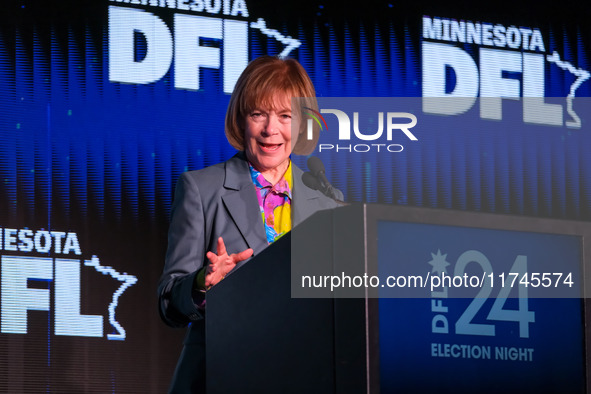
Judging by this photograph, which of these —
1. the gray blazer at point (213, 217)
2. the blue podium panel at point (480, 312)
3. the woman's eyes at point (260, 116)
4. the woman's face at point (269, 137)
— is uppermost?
the woman's eyes at point (260, 116)

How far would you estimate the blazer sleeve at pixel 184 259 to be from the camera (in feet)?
4.77

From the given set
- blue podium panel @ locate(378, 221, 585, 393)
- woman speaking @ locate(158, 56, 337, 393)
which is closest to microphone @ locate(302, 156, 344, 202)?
woman speaking @ locate(158, 56, 337, 393)

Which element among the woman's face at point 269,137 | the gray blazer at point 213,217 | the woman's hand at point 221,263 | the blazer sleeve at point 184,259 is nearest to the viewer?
the woman's hand at point 221,263

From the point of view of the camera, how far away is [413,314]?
3.15 feet

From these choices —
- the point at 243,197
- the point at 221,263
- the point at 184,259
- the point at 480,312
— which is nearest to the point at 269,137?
the point at 243,197

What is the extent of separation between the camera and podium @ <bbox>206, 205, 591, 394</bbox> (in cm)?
94

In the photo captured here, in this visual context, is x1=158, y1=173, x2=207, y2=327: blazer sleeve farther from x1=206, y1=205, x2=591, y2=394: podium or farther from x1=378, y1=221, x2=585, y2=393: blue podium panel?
x1=378, y1=221, x2=585, y2=393: blue podium panel

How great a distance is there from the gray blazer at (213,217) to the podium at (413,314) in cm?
54

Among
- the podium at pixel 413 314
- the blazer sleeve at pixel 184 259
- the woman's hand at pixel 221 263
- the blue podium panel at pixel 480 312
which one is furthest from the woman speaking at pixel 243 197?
the blue podium panel at pixel 480 312

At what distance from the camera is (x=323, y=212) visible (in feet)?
3.26

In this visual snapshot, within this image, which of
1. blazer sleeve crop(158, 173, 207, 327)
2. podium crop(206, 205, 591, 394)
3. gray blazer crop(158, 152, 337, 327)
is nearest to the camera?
podium crop(206, 205, 591, 394)

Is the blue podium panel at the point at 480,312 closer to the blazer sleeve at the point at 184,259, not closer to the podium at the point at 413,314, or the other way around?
the podium at the point at 413,314

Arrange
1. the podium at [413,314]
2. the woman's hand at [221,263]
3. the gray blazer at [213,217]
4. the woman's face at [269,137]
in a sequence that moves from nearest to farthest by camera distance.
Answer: the podium at [413,314] < the woman's hand at [221,263] < the gray blazer at [213,217] < the woman's face at [269,137]

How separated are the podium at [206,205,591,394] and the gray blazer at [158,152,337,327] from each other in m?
0.54
